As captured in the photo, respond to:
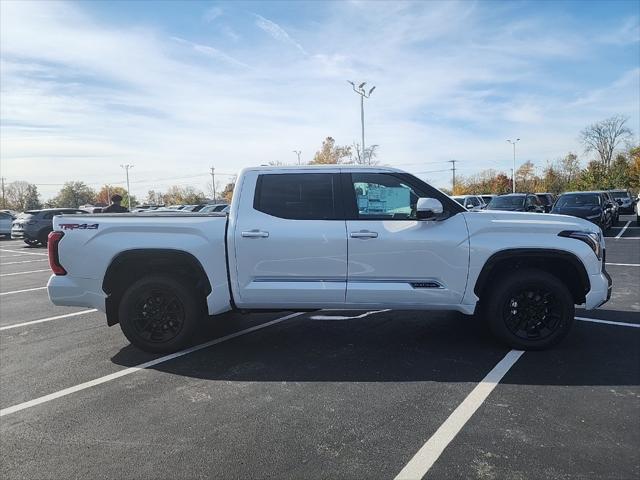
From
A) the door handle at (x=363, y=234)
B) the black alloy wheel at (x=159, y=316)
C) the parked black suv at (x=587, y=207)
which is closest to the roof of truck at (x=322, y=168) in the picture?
the door handle at (x=363, y=234)

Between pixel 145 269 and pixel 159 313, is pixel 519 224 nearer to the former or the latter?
pixel 159 313

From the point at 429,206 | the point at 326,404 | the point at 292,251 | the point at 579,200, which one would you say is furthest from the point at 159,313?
the point at 579,200

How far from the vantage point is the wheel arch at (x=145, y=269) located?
4.74 meters

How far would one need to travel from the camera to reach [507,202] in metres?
18.9

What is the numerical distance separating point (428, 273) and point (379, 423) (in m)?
1.74

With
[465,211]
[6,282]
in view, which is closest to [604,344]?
[465,211]

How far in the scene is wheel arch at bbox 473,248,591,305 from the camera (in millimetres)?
4578

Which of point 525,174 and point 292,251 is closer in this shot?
point 292,251

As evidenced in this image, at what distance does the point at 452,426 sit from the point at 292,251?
2.20 metres

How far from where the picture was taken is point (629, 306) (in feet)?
21.4

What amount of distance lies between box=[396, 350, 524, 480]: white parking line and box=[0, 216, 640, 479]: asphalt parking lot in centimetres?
1

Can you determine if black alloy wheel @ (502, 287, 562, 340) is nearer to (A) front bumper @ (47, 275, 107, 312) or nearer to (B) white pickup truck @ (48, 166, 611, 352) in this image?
(B) white pickup truck @ (48, 166, 611, 352)

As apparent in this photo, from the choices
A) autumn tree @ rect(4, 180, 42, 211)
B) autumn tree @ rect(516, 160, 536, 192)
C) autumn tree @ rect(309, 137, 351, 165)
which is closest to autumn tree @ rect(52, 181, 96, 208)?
autumn tree @ rect(4, 180, 42, 211)

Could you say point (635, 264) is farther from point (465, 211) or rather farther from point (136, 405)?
point (136, 405)
